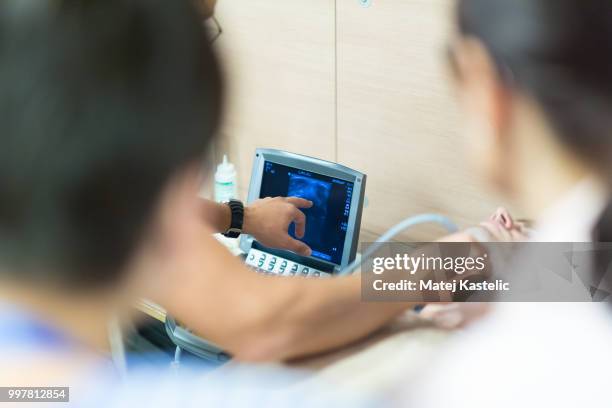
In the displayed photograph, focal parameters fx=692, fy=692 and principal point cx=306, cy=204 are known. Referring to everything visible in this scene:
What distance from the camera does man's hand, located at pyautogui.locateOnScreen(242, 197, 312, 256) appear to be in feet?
4.09

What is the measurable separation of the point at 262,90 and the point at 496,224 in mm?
917

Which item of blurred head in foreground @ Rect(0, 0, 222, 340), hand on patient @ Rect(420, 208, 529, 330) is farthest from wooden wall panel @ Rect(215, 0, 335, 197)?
blurred head in foreground @ Rect(0, 0, 222, 340)

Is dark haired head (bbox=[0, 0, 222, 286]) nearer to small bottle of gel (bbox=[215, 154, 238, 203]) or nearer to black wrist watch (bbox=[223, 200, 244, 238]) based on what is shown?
black wrist watch (bbox=[223, 200, 244, 238])

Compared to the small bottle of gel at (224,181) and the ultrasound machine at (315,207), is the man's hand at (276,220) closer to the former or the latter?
the ultrasound machine at (315,207)

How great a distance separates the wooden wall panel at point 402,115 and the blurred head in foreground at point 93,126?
88 cm

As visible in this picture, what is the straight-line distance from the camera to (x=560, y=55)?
1.74ft

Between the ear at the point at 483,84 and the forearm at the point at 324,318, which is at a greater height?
the ear at the point at 483,84

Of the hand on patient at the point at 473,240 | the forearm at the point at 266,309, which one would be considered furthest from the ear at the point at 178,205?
the hand on patient at the point at 473,240

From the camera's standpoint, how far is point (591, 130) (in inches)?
22.4

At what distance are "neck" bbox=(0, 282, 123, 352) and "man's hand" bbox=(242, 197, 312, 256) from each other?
0.69 m

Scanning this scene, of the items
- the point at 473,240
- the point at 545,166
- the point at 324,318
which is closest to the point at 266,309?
the point at 324,318

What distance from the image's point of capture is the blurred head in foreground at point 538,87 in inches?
20.8

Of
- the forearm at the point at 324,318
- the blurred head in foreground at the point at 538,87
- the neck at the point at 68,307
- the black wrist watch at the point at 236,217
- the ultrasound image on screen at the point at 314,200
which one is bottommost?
the neck at the point at 68,307

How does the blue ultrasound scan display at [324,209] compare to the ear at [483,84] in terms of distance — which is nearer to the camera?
the ear at [483,84]
